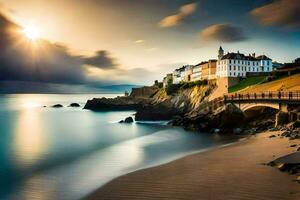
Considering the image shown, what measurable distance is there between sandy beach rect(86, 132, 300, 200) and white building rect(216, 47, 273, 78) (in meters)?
80.3

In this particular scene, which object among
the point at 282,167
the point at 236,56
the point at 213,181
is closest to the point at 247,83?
the point at 236,56

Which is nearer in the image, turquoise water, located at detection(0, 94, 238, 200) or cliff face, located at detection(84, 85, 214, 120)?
turquoise water, located at detection(0, 94, 238, 200)

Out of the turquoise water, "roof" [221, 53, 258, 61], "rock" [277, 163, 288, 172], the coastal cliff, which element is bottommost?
the turquoise water

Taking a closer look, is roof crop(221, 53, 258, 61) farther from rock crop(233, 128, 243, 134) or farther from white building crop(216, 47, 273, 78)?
rock crop(233, 128, 243, 134)

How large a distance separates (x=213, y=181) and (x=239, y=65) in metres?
92.0

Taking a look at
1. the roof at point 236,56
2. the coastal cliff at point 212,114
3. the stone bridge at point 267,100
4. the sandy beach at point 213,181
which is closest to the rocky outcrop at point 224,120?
the coastal cliff at point 212,114

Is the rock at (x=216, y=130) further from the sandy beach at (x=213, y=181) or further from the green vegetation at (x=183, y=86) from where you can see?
the green vegetation at (x=183, y=86)

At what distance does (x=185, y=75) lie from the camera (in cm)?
15100

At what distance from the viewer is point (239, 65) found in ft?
347

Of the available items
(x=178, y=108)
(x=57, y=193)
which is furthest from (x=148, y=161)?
(x=178, y=108)

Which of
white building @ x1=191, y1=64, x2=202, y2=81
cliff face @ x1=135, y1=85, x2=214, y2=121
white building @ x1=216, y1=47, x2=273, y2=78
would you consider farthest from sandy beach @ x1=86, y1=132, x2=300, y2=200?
white building @ x1=191, y1=64, x2=202, y2=81

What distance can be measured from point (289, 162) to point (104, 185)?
435 inches

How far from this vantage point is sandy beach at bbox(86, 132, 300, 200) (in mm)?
16000

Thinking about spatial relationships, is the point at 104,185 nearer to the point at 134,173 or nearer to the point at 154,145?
the point at 134,173
